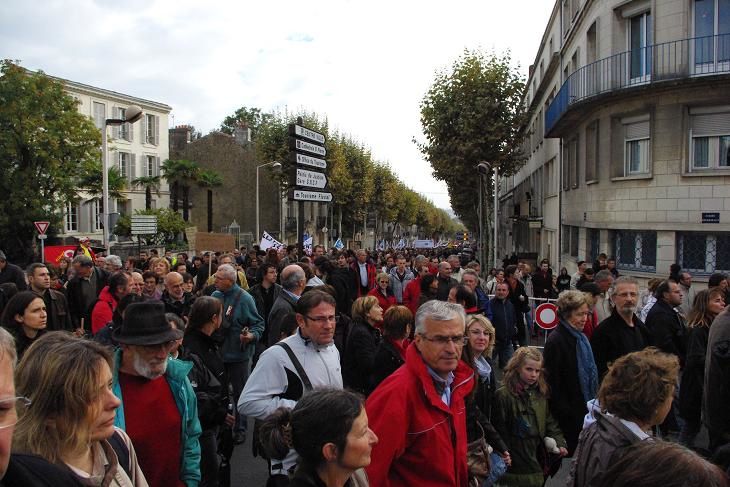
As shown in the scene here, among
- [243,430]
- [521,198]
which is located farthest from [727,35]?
[521,198]

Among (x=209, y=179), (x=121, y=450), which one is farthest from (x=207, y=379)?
(x=209, y=179)

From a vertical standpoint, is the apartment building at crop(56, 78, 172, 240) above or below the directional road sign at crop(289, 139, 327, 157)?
above

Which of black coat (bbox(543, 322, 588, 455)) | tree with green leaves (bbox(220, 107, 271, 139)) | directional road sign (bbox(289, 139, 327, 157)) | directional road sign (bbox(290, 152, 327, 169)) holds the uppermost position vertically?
tree with green leaves (bbox(220, 107, 271, 139))

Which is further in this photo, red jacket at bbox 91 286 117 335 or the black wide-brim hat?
red jacket at bbox 91 286 117 335

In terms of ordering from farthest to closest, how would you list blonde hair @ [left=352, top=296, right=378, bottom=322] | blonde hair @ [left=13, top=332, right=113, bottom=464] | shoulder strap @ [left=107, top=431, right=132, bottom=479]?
blonde hair @ [left=352, top=296, right=378, bottom=322], shoulder strap @ [left=107, top=431, right=132, bottom=479], blonde hair @ [left=13, top=332, right=113, bottom=464]

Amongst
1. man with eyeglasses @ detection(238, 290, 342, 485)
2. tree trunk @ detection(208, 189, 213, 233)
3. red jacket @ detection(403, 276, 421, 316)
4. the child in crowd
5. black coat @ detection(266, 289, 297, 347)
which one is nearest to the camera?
man with eyeglasses @ detection(238, 290, 342, 485)

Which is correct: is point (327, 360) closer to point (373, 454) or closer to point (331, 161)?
point (373, 454)

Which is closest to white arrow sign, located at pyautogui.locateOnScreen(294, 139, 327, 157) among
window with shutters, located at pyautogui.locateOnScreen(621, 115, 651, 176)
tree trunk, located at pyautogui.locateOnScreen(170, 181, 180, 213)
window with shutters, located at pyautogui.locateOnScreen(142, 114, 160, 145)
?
window with shutters, located at pyautogui.locateOnScreen(621, 115, 651, 176)

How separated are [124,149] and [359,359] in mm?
46742

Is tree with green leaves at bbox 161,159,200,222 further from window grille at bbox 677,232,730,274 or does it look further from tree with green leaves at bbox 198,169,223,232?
window grille at bbox 677,232,730,274

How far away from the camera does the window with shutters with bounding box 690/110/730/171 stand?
1619 centimetres

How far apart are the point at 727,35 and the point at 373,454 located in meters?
16.8

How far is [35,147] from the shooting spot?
3231 cm

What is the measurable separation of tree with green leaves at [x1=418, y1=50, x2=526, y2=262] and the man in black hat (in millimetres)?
27427
